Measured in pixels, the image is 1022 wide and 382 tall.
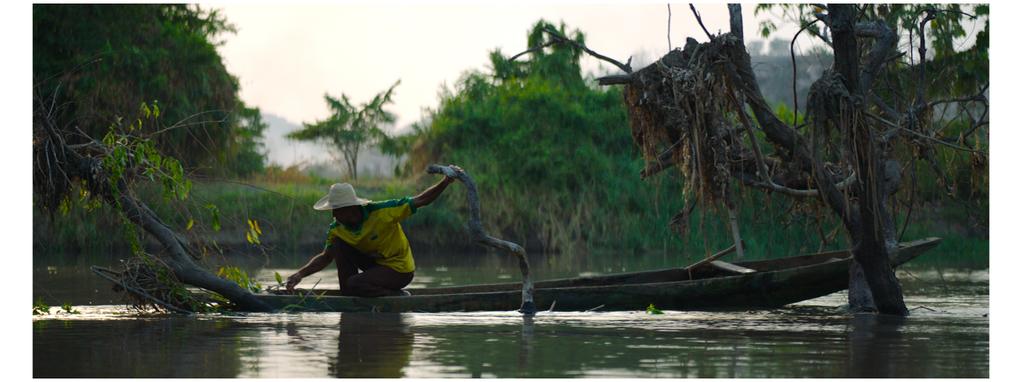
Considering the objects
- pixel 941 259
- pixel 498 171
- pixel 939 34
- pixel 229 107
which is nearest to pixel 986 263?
pixel 941 259

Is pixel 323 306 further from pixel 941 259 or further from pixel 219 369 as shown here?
pixel 941 259

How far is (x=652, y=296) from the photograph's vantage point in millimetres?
11469

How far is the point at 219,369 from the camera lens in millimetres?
7336

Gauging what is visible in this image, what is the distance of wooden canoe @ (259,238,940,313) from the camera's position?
11.0 metres

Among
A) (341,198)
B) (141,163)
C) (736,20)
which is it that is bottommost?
(341,198)

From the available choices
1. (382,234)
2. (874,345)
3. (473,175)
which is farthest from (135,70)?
(874,345)

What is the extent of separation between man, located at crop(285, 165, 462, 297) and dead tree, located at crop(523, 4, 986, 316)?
1.81 metres

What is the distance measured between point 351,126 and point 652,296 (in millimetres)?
28380

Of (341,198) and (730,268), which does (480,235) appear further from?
(730,268)

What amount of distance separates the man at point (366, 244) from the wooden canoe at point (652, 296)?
22 centimetres

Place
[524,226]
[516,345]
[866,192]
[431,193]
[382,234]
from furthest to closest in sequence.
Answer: [524,226] < [382,234] < [431,193] < [866,192] < [516,345]

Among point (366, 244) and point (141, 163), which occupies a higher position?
A: point (141, 163)

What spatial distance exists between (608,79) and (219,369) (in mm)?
4412

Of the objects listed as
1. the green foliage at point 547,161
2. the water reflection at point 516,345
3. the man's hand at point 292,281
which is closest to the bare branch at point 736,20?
the water reflection at point 516,345
